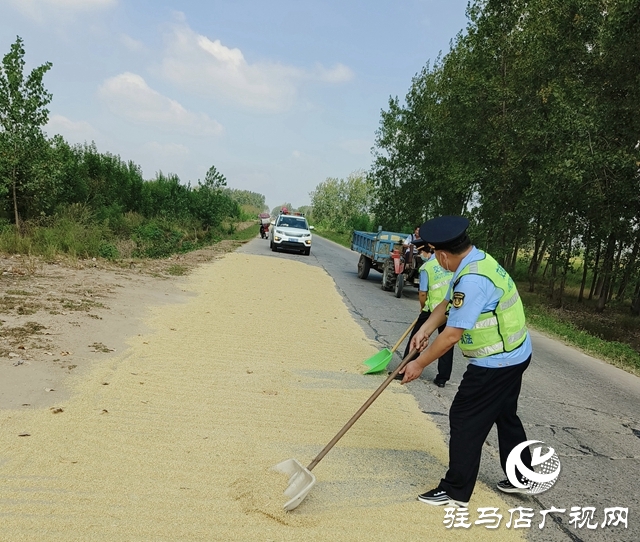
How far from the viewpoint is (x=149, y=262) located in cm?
1644

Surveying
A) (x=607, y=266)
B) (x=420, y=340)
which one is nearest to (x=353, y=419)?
(x=420, y=340)

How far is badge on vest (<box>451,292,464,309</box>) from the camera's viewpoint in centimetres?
319

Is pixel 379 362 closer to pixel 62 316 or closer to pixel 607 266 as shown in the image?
pixel 62 316

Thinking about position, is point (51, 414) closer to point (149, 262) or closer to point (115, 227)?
point (149, 262)

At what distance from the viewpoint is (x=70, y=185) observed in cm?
2553

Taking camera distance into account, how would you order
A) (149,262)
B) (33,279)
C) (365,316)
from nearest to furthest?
(33,279), (365,316), (149,262)

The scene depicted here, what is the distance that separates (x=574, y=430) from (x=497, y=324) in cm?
275

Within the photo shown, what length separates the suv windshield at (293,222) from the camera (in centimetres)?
2680

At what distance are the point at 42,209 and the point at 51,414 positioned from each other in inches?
634

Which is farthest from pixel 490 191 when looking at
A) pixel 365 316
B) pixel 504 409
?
pixel 504 409

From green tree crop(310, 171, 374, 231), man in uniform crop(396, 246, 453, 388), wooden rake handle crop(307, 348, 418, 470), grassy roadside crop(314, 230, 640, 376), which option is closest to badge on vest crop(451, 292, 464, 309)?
wooden rake handle crop(307, 348, 418, 470)

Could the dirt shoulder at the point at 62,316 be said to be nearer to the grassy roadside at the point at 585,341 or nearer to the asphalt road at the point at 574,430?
the asphalt road at the point at 574,430

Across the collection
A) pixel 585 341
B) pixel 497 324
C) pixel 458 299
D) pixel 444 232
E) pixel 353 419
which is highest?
pixel 444 232

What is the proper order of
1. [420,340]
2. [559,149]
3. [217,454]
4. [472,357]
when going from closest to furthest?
[472,357]
[420,340]
[217,454]
[559,149]
